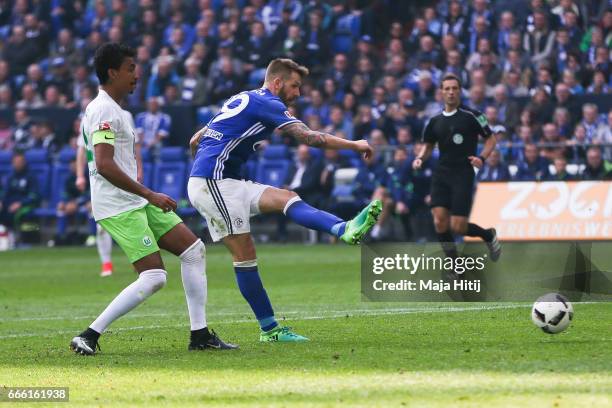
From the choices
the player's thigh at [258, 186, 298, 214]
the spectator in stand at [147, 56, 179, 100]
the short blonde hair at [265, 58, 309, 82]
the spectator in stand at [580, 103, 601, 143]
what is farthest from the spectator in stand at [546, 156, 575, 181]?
the player's thigh at [258, 186, 298, 214]

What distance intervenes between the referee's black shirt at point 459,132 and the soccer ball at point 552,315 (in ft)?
19.8

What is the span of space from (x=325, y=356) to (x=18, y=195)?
1903cm

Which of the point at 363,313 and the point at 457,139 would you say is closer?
the point at 363,313

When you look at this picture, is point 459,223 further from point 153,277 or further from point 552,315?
point 153,277

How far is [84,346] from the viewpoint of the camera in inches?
361

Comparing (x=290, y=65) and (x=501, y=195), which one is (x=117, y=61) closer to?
(x=290, y=65)

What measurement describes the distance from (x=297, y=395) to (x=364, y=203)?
55.3 ft

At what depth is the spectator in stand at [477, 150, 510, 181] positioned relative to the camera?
21.8 meters

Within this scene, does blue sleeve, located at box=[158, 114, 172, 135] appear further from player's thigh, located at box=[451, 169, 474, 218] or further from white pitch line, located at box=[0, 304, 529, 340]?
white pitch line, located at box=[0, 304, 529, 340]

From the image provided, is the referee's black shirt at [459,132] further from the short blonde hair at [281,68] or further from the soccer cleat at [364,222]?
the soccer cleat at [364,222]

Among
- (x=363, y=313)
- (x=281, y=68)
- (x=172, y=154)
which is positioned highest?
(x=281, y=68)

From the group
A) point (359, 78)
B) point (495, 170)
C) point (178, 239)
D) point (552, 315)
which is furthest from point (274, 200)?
point (359, 78)

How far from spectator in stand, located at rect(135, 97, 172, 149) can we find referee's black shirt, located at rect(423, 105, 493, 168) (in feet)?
38.2

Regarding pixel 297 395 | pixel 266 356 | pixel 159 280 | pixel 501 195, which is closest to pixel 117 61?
pixel 159 280
